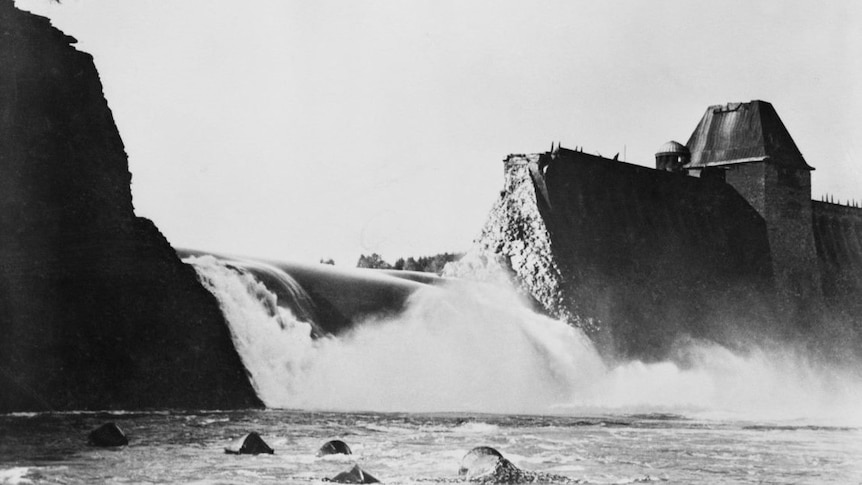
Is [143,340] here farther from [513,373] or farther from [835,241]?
[835,241]

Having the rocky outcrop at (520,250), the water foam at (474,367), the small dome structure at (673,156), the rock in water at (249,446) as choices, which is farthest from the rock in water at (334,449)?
the small dome structure at (673,156)

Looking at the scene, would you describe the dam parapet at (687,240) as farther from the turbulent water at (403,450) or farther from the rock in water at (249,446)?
the rock in water at (249,446)

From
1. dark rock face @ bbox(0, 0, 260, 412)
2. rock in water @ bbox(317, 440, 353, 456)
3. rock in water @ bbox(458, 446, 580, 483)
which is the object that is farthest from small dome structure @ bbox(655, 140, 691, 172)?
rock in water @ bbox(458, 446, 580, 483)

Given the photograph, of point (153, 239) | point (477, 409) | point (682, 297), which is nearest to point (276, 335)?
point (153, 239)

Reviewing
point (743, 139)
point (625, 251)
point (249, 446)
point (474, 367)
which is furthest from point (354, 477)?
point (743, 139)

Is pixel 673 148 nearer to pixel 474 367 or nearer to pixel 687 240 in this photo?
pixel 687 240

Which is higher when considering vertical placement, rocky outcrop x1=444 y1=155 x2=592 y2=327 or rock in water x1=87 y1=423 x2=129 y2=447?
rocky outcrop x1=444 y1=155 x2=592 y2=327

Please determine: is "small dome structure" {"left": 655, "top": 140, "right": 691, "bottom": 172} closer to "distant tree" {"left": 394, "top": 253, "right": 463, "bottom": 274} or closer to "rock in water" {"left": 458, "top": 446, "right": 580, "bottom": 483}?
"distant tree" {"left": 394, "top": 253, "right": 463, "bottom": 274}
